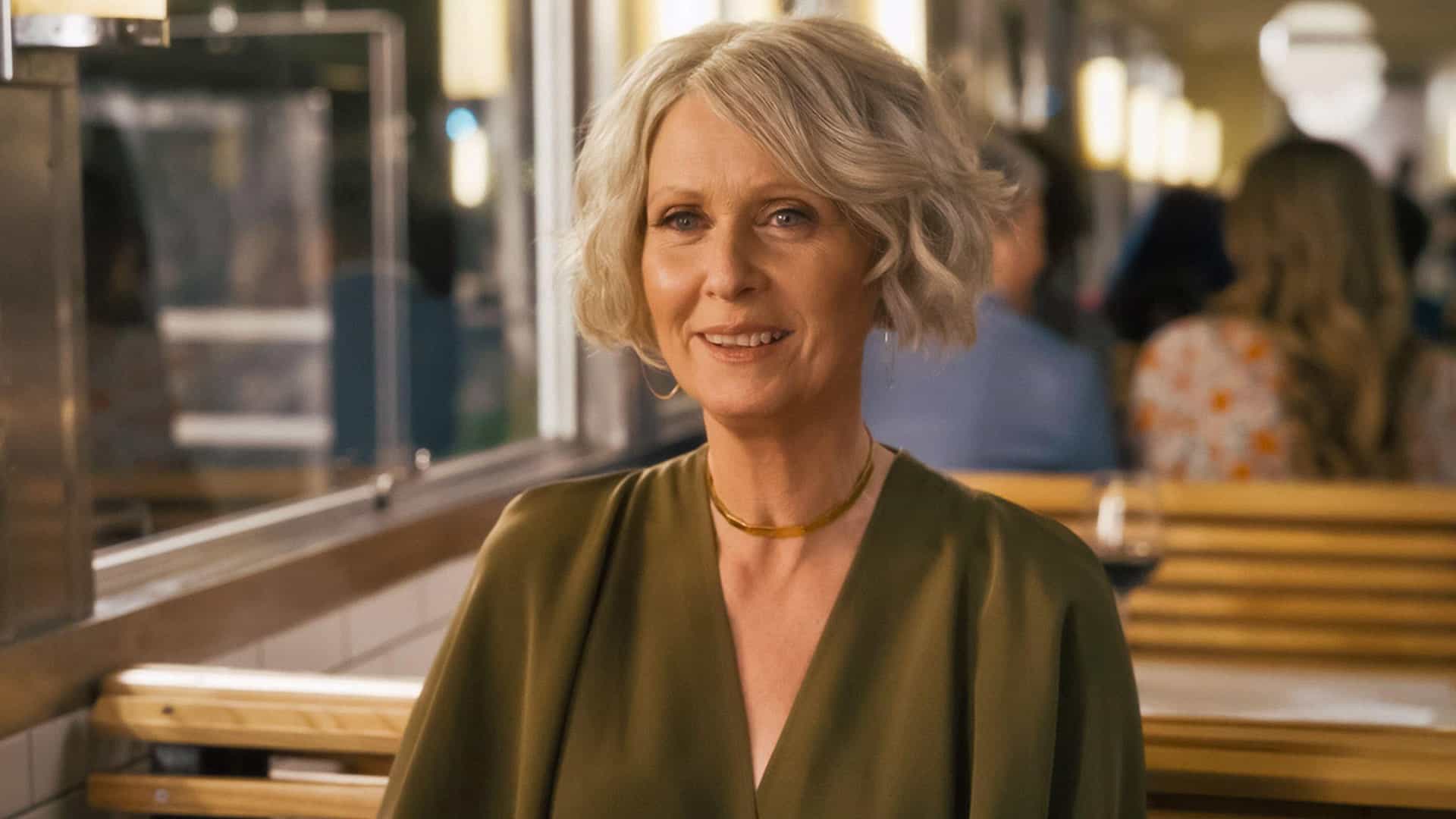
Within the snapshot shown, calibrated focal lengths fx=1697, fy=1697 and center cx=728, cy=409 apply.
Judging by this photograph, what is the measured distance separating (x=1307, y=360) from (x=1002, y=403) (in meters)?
0.76

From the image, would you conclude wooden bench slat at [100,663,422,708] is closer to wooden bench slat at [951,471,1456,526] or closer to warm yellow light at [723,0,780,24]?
wooden bench slat at [951,471,1456,526]

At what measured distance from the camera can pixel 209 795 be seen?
1.75 metres

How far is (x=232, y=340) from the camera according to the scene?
5.51m

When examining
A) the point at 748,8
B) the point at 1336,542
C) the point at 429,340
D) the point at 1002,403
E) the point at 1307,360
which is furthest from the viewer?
the point at 748,8

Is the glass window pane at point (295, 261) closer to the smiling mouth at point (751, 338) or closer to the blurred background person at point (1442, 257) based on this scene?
the smiling mouth at point (751, 338)

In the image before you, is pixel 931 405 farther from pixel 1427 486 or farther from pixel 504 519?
pixel 504 519

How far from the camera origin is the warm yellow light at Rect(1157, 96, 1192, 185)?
13.8 metres

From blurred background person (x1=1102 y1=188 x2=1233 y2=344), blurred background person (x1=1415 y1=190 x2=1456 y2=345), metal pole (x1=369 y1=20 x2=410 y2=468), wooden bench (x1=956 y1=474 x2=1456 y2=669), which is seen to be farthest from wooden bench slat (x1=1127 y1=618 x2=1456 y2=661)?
blurred background person (x1=1415 y1=190 x2=1456 y2=345)

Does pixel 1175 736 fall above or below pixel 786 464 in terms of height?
below

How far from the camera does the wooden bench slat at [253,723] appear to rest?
1687mm

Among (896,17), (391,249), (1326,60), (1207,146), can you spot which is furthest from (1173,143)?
(391,249)

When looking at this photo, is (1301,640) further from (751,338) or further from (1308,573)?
(751,338)

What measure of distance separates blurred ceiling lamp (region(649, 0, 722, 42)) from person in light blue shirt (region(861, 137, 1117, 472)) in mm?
1189

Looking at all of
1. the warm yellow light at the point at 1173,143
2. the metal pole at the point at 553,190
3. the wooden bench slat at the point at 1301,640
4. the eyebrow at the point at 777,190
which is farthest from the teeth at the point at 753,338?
the warm yellow light at the point at 1173,143
